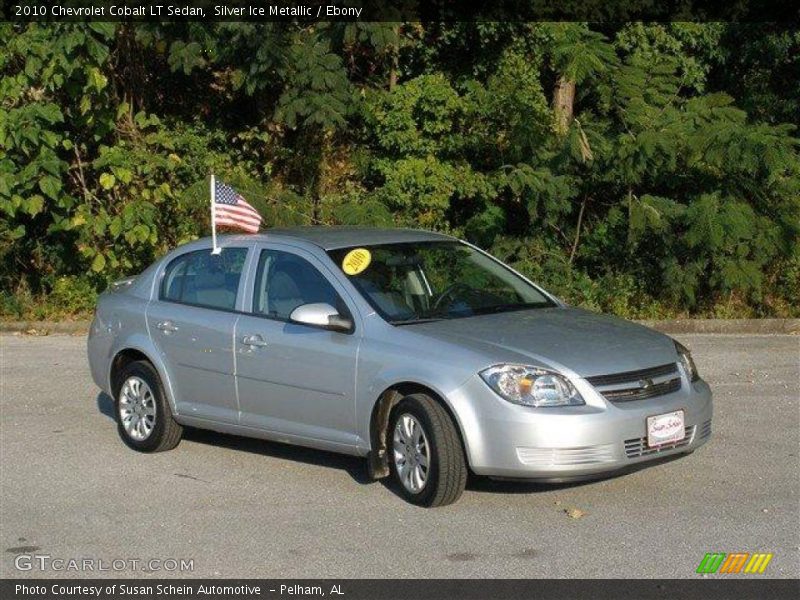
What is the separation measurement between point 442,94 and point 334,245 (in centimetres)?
877

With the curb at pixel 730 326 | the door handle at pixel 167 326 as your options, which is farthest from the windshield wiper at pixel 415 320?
the curb at pixel 730 326

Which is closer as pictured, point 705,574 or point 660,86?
point 705,574

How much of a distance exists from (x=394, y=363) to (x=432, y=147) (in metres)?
9.63

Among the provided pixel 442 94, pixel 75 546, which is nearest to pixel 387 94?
pixel 442 94

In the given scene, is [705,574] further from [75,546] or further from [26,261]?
[26,261]

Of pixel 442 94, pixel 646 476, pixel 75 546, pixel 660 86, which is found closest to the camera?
pixel 75 546

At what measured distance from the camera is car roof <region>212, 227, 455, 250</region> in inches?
356

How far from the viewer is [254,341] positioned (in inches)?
348

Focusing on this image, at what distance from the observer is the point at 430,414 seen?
7.71 meters

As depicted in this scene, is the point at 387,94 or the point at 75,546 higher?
the point at 387,94

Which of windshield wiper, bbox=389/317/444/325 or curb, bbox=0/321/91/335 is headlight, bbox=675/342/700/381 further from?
curb, bbox=0/321/91/335

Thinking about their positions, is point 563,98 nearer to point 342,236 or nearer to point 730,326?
point 730,326

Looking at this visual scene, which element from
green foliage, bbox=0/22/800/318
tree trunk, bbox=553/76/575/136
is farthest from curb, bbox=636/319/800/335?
tree trunk, bbox=553/76/575/136

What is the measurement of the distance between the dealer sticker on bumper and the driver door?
5.86ft
